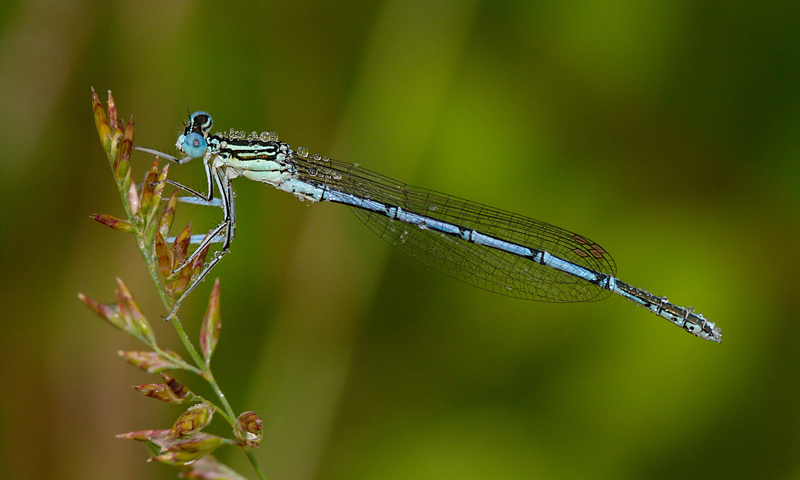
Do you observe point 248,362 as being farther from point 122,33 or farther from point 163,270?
point 122,33

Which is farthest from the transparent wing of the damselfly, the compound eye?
the compound eye

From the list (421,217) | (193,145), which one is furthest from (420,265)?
(193,145)

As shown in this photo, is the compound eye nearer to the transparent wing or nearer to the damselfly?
the damselfly

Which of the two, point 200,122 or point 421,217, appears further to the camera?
point 421,217

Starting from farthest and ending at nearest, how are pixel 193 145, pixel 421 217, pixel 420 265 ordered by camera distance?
pixel 421 217, pixel 420 265, pixel 193 145

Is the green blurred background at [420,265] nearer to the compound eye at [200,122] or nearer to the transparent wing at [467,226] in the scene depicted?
the transparent wing at [467,226]

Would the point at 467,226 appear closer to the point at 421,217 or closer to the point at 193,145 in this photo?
the point at 421,217

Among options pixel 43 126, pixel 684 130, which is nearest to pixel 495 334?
pixel 684 130
